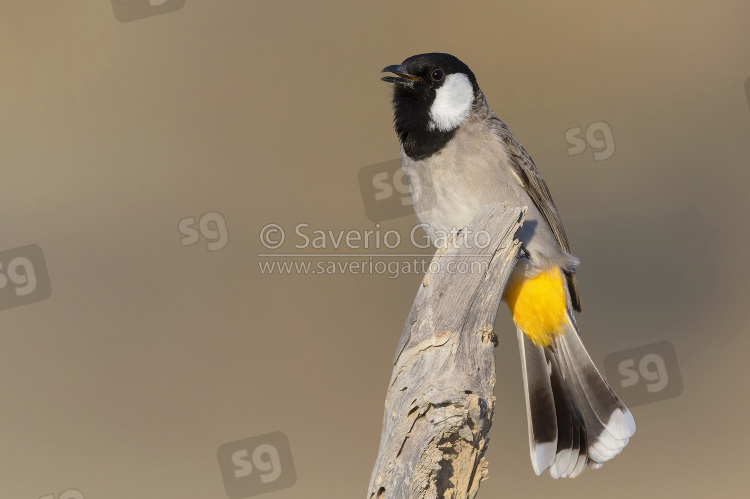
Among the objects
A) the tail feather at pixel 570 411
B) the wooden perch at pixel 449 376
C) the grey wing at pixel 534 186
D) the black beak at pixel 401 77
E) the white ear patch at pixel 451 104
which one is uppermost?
the black beak at pixel 401 77

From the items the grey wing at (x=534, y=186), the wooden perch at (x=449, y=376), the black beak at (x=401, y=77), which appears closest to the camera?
the wooden perch at (x=449, y=376)

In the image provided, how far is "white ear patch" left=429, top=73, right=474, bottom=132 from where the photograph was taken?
335cm

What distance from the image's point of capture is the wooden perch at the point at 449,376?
7.04 ft

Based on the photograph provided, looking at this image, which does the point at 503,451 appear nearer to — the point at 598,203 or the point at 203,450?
the point at 203,450

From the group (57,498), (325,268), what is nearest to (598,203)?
(325,268)

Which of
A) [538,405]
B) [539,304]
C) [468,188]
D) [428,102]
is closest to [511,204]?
[468,188]

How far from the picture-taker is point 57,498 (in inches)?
179

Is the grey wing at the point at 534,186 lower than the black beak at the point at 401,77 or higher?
lower

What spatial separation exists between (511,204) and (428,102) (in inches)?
21.2

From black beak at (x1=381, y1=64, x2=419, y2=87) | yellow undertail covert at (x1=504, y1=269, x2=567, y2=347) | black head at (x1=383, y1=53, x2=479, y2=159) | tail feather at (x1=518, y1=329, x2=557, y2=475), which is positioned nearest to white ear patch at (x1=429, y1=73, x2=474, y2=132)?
black head at (x1=383, y1=53, x2=479, y2=159)

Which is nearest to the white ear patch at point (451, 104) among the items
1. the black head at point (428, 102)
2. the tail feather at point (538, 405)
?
the black head at point (428, 102)

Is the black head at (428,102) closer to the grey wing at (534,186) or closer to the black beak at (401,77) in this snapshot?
the black beak at (401,77)

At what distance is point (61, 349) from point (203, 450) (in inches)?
55.0

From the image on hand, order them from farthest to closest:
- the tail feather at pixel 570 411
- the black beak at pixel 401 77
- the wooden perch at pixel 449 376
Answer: the black beak at pixel 401 77 < the tail feather at pixel 570 411 < the wooden perch at pixel 449 376
